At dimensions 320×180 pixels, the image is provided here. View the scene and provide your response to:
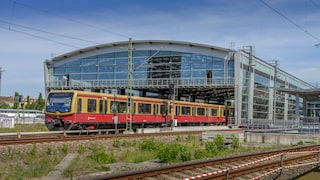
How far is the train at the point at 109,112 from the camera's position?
28.4m

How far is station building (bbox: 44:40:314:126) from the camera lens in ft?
181

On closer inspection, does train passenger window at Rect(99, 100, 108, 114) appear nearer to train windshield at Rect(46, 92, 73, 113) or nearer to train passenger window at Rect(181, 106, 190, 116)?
train windshield at Rect(46, 92, 73, 113)

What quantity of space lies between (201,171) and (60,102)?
17.4 meters

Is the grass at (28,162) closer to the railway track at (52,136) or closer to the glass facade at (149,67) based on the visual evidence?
the railway track at (52,136)

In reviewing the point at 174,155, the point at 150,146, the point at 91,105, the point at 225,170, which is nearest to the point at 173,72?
the point at 91,105

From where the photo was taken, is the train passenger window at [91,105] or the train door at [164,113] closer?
the train passenger window at [91,105]

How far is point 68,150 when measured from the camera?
2112 cm

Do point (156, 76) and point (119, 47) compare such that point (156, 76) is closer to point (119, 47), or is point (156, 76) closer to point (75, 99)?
point (119, 47)

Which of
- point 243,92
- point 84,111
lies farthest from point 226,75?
point 84,111

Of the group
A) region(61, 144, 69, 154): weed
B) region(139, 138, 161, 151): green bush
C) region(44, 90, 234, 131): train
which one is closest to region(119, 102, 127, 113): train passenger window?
region(44, 90, 234, 131): train

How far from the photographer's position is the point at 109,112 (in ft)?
104

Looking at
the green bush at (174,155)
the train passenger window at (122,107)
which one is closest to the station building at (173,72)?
the train passenger window at (122,107)

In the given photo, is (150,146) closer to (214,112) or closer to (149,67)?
(214,112)

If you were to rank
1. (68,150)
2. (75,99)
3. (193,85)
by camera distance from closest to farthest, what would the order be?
(68,150) < (75,99) < (193,85)
